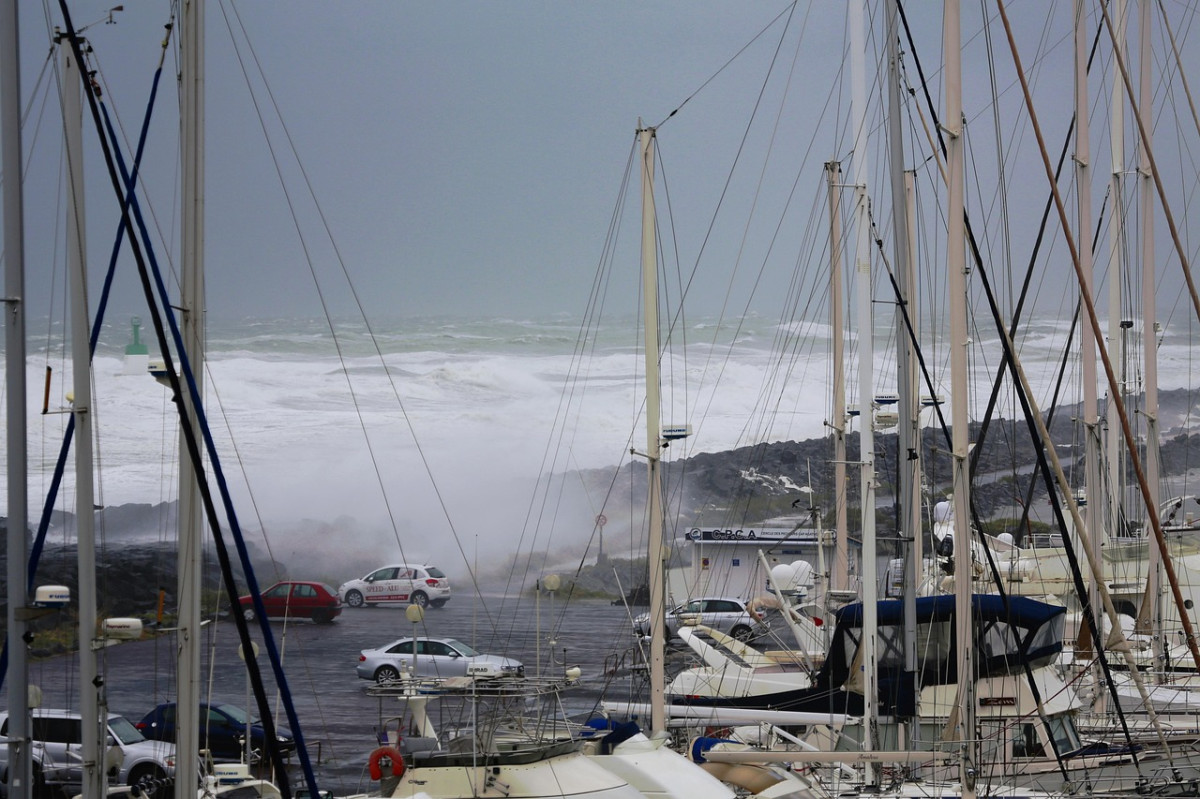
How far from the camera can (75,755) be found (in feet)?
62.3

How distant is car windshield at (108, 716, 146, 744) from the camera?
63.1ft

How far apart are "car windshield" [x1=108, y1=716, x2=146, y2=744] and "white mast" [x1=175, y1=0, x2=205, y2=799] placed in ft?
29.4

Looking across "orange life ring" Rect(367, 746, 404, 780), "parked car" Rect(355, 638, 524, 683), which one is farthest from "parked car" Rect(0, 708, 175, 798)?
"parked car" Rect(355, 638, 524, 683)

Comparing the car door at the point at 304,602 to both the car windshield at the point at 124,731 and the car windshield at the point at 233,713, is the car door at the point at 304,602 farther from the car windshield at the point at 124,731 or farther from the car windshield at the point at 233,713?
the car windshield at the point at 124,731

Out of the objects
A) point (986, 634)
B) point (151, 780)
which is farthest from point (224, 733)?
point (986, 634)

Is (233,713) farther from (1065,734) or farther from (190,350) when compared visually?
(1065,734)

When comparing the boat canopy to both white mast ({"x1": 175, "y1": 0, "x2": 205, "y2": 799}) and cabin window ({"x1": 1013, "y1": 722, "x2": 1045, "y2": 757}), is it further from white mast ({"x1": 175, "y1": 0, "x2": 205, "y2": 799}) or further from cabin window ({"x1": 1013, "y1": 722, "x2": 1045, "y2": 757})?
white mast ({"x1": 175, "y1": 0, "x2": 205, "y2": 799})

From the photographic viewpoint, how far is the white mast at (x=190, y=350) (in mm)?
10773

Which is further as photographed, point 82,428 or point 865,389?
point 865,389

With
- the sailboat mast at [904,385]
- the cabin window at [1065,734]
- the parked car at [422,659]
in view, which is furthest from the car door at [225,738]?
the cabin window at [1065,734]

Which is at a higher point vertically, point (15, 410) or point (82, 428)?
point (15, 410)

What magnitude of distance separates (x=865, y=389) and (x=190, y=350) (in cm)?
769

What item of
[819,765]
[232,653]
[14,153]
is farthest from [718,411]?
[14,153]

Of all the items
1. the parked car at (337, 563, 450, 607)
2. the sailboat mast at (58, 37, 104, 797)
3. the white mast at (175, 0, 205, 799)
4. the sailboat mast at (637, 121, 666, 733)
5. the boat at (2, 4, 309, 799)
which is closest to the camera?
the boat at (2, 4, 309, 799)
